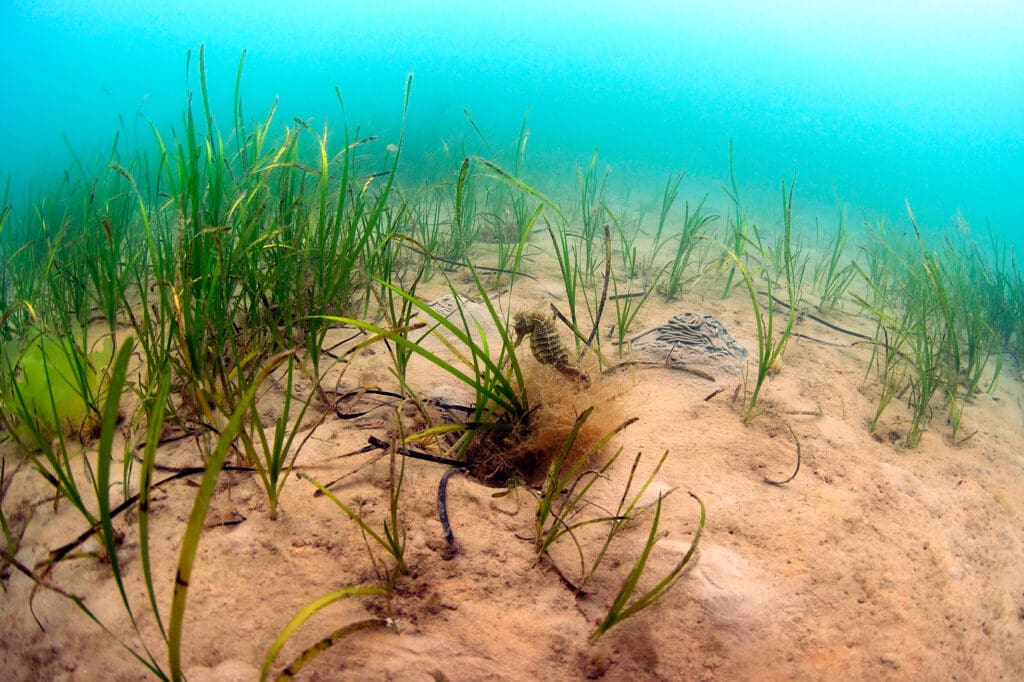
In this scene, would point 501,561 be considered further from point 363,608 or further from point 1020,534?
point 1020,534

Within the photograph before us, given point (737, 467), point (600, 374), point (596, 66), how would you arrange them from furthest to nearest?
1. point (596, 66)
2. point (600, 374)
3. point (737, 467)

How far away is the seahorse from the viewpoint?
232cm

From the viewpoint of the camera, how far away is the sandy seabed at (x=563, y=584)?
4.32 ft

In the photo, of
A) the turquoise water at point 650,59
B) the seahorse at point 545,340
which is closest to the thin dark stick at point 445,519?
the seahorse at point 545,340

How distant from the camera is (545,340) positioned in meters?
2.34

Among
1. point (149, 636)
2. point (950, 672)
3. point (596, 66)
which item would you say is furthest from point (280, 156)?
point (596, 66)

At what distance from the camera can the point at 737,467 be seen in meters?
2.12

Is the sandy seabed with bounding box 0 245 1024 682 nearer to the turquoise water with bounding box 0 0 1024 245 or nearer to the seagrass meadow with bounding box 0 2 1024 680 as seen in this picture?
the seagrass meadow with bounding box 0 2 1024 680

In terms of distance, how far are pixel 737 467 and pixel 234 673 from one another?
76.2 inches

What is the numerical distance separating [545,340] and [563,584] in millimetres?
1122

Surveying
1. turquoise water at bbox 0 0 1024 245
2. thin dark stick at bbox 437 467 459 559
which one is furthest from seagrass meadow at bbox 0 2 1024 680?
turquoise water at bbox 0 0 1024 245

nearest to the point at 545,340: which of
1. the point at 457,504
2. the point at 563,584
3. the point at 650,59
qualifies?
the point at 457,504

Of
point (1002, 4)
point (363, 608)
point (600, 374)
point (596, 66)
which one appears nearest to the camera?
point (363, 608)

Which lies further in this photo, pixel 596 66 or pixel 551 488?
pixel 596 66
